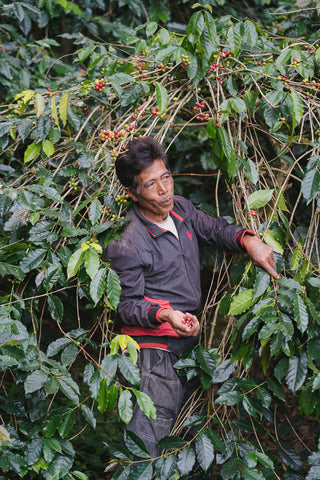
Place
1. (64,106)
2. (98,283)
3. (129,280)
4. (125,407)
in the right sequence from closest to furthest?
(125,407), (98,283), (129,280), (64,106)

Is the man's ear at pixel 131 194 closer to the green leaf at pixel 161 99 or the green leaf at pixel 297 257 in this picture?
the green leaf at pixel 161 99

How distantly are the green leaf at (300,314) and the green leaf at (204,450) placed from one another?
0.57 metres

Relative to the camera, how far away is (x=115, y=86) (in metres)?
2.38

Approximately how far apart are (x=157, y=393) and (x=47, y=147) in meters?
1.16

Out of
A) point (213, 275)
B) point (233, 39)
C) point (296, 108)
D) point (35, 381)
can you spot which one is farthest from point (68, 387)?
point (233, 39)

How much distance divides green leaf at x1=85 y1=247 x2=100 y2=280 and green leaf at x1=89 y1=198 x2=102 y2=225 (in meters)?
0.22

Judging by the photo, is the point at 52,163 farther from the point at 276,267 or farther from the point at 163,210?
the point at 276,267

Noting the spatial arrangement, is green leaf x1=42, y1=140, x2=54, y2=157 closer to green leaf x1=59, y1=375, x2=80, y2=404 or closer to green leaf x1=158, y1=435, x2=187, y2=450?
green leaf x1=59, y1=375, x2=80, y2=404

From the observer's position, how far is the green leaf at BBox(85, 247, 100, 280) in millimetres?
1987

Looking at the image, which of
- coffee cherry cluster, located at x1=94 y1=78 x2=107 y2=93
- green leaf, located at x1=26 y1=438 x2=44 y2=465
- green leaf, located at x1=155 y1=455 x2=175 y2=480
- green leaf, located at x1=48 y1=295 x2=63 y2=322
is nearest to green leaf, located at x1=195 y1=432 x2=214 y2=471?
green leaf, located at x1=155 y1=455 x2=175 y2=480

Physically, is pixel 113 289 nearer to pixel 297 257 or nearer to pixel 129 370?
pixel 129 370

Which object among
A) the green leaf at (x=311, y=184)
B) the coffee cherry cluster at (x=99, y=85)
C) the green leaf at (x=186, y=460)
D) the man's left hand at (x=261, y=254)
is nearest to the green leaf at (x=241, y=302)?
the man's left hand at (x=261, y=254)

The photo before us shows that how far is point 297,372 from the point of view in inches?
82.4

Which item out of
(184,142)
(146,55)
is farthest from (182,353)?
(184,142)
